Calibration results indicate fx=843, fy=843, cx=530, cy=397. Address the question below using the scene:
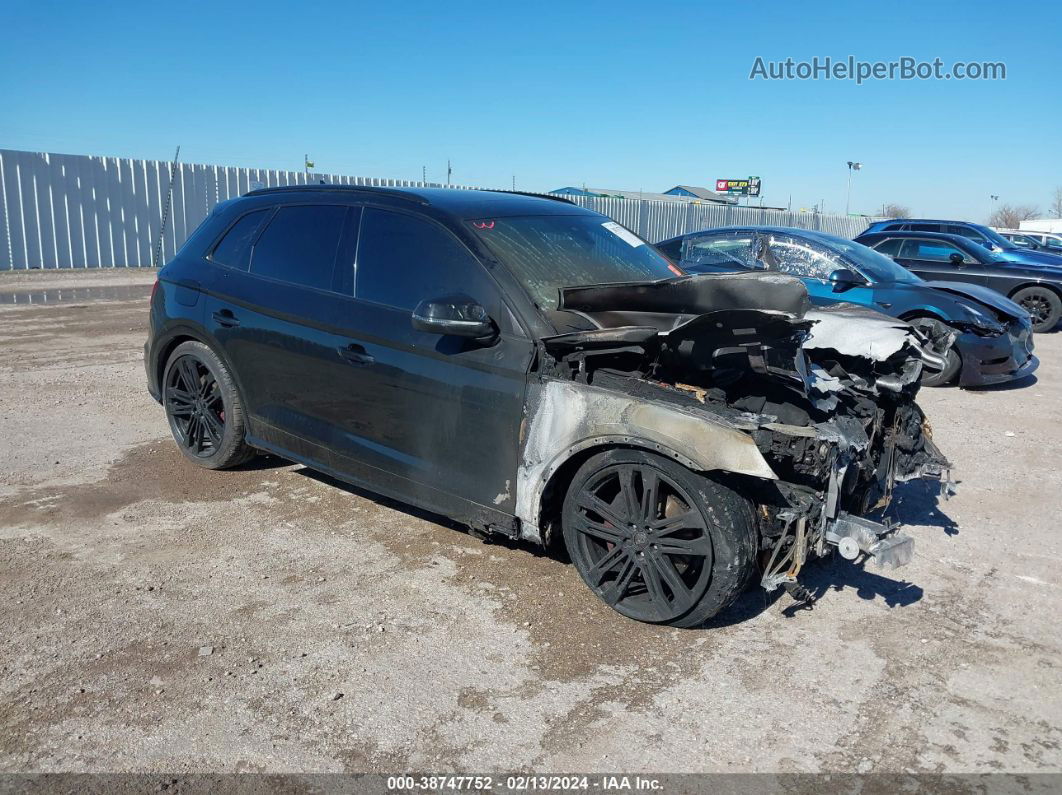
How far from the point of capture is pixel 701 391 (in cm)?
362

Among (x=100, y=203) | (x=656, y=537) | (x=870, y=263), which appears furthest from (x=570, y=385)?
(x=100, y=203)

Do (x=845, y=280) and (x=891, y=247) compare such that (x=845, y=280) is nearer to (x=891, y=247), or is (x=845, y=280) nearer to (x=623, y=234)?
(x=623, y=234)

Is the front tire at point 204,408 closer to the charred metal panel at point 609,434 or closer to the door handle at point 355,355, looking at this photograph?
the door handle at point 355,355

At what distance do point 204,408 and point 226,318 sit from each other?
722 mm

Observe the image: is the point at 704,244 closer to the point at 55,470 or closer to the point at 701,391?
the point at 701,391

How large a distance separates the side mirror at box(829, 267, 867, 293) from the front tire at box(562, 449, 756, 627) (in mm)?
5682

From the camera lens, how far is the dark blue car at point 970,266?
1273 cm

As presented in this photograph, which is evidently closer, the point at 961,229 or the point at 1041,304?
the point at 1041,304

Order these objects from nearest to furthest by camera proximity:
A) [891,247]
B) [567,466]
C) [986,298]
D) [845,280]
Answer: [567,466] → [845,280] → [986,298] → [891,247]

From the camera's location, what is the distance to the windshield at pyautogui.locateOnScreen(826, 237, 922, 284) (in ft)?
28.8

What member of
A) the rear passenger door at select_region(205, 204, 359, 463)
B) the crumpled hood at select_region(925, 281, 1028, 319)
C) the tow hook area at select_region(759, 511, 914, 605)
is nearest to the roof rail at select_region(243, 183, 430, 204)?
the rear passenger door at select_region(205, 204, 359, 463)

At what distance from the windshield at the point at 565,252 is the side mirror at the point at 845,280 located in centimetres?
406

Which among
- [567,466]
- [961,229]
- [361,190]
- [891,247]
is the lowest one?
[567,466]

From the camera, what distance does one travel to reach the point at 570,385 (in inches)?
145
